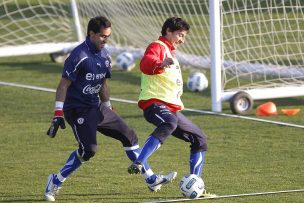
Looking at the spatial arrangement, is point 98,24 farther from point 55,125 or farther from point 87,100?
point 55,125

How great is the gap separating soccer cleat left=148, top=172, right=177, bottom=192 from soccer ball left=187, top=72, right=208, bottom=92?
20.4 feet

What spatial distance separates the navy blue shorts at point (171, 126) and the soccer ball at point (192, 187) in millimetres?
329

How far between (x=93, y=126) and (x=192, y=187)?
3.29 ft

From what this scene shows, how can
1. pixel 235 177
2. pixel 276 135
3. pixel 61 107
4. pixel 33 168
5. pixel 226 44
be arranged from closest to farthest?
pixel 61 107
pixel 235 177
pixel 33 168
pixel 276 135
pixel 226 44

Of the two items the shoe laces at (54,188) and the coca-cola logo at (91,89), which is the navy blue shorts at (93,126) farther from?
the shoe laces at (54,188)

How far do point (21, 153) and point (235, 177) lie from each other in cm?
266

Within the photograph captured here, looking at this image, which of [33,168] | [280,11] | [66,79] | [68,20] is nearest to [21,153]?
[33,168]

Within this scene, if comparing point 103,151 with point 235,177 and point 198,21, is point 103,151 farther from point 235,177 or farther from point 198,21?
point 198,21

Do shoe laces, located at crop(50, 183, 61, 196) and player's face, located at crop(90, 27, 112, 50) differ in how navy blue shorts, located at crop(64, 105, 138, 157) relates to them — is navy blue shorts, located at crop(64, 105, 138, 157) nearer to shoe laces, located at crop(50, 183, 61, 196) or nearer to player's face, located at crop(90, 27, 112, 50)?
shoe laces, located at crop(50, 183, 61, 196)

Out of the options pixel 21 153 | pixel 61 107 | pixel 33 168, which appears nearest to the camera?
pixel 61 107

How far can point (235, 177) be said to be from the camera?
30.9ft

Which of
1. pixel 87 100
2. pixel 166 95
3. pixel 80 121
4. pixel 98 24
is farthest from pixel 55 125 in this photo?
pixel 166 95

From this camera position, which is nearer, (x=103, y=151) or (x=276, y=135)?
(x=103, y=151)

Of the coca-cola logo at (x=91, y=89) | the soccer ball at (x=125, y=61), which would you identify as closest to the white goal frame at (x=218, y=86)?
the soccer ball at (x=125, y=61)
